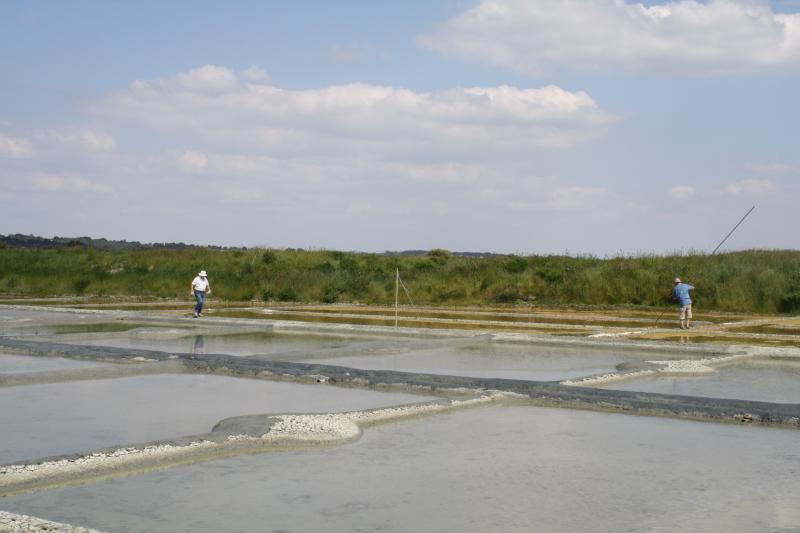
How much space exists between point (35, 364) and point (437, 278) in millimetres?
26370

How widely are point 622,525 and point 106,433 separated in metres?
4.96

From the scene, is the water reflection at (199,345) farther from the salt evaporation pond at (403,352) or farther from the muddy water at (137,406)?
the muddy water at (137,406)

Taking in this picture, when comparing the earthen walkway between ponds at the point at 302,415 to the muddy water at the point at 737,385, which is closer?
the earthen walkway between ponds at the point at 302,415

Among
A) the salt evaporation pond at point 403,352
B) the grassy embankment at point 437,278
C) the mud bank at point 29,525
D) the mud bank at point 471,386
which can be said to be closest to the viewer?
the mud bank at point 29,525

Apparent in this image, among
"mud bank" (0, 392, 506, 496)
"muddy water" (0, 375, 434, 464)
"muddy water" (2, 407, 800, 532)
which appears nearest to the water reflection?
"muddy water" (0, 375, 434, 464)

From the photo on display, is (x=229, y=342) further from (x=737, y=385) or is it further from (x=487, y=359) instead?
(x=737, y=385)

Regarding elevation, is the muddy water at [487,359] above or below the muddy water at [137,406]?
above

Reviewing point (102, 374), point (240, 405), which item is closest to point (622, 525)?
point (240, 405)

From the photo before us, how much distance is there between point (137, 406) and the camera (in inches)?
420

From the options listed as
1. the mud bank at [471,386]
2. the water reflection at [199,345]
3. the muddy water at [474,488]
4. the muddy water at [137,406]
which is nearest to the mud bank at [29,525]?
the muddy water at [474,488]

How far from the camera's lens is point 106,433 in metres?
9.02

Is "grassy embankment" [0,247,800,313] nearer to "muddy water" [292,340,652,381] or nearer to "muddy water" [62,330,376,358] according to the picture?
"muddy water" [292,340,652,381]

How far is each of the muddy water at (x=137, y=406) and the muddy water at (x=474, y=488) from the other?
142 cm

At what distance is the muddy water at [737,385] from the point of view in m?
12.1
